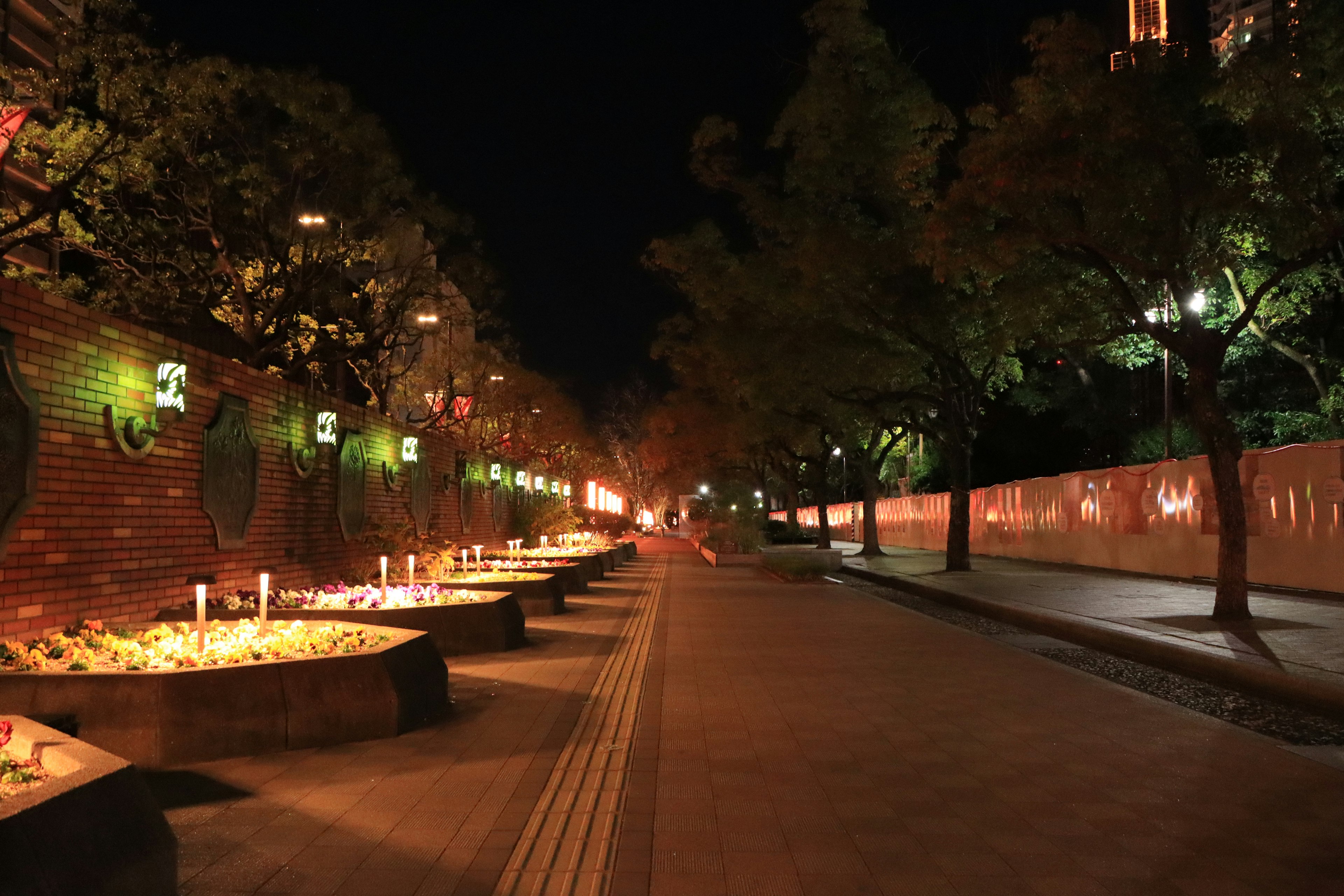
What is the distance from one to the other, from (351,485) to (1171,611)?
11523 mm

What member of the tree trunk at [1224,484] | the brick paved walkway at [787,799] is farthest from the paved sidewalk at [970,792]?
the tree trunk at [1224,484]

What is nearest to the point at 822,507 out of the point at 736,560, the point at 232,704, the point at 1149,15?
the point at 736,560

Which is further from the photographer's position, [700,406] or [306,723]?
[700,406]

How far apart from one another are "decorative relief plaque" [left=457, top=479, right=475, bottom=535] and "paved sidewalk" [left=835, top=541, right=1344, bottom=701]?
9700mm

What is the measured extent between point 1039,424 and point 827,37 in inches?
1206

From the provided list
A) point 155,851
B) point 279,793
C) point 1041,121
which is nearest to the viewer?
point 155,851

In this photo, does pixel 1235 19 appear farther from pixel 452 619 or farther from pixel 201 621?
pixel 201 621

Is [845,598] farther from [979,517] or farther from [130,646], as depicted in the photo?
[979,517]

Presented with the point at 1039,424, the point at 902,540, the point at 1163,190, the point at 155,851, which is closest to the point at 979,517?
the point at 902,540

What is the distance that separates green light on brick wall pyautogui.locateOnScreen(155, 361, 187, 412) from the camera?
29.9 ft

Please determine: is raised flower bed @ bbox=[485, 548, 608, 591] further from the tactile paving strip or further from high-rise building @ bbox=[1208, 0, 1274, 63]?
high-rise building @ bbox=[1208, 0, 1274, 63]

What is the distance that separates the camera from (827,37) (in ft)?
73.4

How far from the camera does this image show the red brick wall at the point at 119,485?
7402 mm

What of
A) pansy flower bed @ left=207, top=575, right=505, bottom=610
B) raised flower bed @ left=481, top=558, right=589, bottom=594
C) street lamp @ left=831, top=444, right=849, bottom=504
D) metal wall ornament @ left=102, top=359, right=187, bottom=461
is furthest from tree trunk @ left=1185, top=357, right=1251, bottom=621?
street lamp @ left=831, top=444, right=849, bottom=504
